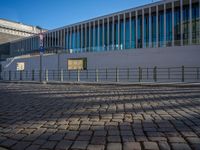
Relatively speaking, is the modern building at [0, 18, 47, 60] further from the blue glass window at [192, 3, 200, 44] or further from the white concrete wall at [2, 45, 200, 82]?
Answer: the blue glass window at [192, 3, 200, 44]

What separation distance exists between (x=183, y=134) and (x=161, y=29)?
3155 centimetres

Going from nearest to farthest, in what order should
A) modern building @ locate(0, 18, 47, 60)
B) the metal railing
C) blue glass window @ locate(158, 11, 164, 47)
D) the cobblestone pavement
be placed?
the cobblestone pavement < the metal railing < blue glass window @ locate(158, 11, 164, 47) < modern building @ locate(0, 18, 47, 60)

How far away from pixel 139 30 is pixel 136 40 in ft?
5.37

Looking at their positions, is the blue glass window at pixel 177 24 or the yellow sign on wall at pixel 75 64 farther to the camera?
the blue glass window at pixel 177 24

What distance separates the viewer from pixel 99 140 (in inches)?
152

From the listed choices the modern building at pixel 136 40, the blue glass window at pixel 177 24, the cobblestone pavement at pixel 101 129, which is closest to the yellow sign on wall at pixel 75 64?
the modern building at pixel 136 40

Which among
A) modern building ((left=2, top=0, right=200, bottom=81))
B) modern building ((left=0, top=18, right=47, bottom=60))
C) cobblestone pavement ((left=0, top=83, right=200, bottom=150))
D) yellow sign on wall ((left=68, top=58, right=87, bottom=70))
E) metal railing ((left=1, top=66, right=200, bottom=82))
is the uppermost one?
modern building ((left=0, top=18, right=47, bottom=60))

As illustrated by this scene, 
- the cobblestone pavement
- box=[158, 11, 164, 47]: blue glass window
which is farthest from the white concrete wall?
the cobblestone pavement

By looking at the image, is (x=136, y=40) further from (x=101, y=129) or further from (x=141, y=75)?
(x=101, y=129)

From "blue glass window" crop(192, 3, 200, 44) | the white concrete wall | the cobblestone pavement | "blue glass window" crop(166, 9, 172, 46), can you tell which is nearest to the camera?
the cobblestone pavement

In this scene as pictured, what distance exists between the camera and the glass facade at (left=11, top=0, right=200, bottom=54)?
3112 centimetres

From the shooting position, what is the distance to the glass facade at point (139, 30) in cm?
3112

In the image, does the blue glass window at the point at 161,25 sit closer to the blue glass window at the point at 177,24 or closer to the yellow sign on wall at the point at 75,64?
the blue glass window at the point at 177,24

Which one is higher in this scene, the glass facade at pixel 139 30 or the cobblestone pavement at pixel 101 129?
the glass facade at pixel 139 30
